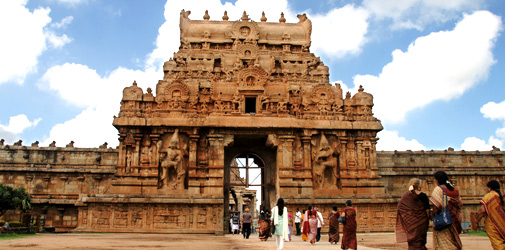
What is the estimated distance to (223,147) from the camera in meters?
23.1

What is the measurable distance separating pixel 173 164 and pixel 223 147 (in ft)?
9.53

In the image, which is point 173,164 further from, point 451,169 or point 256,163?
point 451,169

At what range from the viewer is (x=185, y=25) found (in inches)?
1172

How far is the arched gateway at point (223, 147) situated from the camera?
2162 cm

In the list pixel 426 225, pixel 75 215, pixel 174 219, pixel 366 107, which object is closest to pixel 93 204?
pixel 174 219

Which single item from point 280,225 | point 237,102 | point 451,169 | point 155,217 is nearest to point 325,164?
point 237,102

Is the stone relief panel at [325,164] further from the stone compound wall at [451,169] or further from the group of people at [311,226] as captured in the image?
the stone compound wall at [451,169]

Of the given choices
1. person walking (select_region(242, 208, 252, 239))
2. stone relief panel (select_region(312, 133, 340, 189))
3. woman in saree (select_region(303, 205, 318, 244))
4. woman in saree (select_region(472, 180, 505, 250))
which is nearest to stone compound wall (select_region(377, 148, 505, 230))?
stone relief panel (select_region(312, 133, 340, 189))

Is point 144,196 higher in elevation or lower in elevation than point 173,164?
lower

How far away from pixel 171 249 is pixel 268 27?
22.4 m

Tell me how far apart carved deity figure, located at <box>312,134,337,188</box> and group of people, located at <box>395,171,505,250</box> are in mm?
16154

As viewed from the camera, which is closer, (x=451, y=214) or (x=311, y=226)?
(x=451, y=214)

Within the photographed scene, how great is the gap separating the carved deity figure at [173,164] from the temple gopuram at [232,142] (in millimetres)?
59

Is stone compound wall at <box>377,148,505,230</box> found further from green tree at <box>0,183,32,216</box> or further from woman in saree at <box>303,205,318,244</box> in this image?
green tree at <box>0,183,32,216</box>
